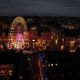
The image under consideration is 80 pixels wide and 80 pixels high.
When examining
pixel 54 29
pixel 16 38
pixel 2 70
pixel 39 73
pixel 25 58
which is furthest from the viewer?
pixel 54 29

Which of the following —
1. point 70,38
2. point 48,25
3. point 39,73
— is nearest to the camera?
point 39,73

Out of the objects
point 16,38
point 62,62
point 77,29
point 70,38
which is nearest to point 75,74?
point 62,62

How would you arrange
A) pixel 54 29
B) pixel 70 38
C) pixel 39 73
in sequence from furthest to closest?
pixel 54 29, pixel 70 38, pixel 39 73

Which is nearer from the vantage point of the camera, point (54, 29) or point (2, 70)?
point (2, 70)

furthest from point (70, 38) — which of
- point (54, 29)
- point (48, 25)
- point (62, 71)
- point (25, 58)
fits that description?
point (62, 71)

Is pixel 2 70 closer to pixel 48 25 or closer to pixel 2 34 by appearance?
pixel 2 34

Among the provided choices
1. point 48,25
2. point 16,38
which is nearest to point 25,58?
point 16,38

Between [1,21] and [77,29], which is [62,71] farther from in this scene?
[1,21]

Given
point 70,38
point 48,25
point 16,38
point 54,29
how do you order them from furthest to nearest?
point 48,25 < point 54,29 < point 70,38 < point 16,38

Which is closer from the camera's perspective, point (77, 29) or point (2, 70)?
point (2, 70)
